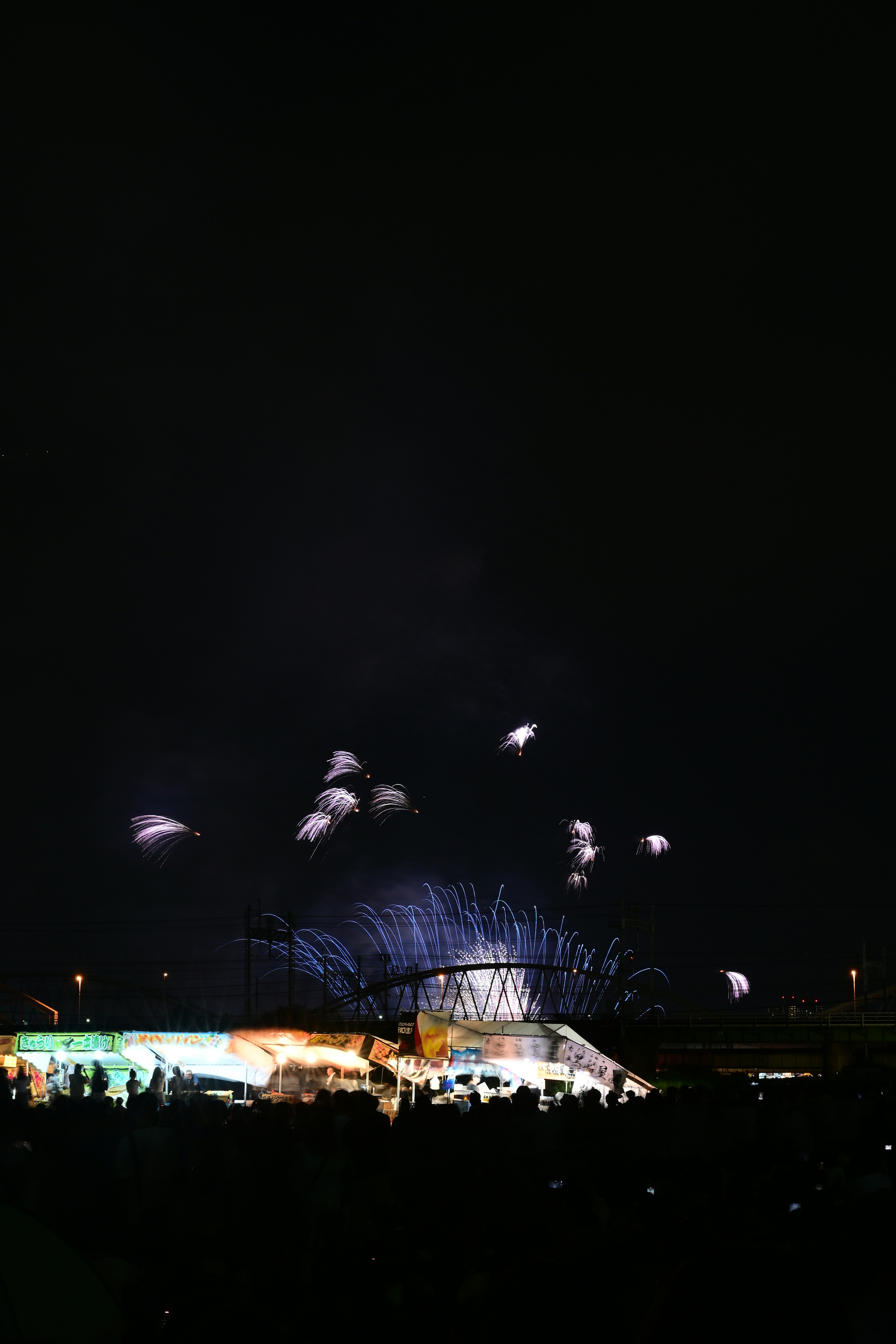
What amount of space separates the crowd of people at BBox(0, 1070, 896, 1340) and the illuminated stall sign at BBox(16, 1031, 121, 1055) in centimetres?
979

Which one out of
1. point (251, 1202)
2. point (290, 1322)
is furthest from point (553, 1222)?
point (251, 1202)

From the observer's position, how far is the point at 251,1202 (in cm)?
856

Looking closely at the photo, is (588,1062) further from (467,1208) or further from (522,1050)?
(467,1208)

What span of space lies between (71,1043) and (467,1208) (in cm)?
2078

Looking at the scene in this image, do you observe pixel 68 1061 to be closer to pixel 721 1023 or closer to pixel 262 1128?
pixel 262 1128

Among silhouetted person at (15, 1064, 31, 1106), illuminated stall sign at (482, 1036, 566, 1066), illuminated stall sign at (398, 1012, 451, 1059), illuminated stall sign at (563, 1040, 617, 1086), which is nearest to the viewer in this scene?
silhouetted person at (15, 1064, 31, 1106)

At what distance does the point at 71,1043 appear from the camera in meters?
25.0

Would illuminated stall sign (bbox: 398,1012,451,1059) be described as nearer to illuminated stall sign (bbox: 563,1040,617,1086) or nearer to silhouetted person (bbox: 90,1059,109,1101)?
illuminated stall sign (bbox: 563,1040,617,1086)

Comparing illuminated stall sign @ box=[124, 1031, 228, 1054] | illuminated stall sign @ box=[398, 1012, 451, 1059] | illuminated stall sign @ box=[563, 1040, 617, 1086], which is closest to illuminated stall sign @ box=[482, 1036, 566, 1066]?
illuminated stall sign @ box=[563, 1040, 617, 1086]

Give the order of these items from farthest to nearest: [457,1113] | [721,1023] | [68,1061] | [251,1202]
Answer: [721,1023], [68,1061], [457,1113], [251,1202]

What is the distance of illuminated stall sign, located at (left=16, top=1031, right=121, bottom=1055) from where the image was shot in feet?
81.4

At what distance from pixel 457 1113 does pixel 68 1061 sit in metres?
16.3

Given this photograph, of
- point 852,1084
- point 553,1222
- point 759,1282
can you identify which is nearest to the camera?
point 759,1282

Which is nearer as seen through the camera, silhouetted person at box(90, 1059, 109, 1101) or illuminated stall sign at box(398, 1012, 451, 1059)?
silhouetted person at box(90, 1059, 109, 1101)
